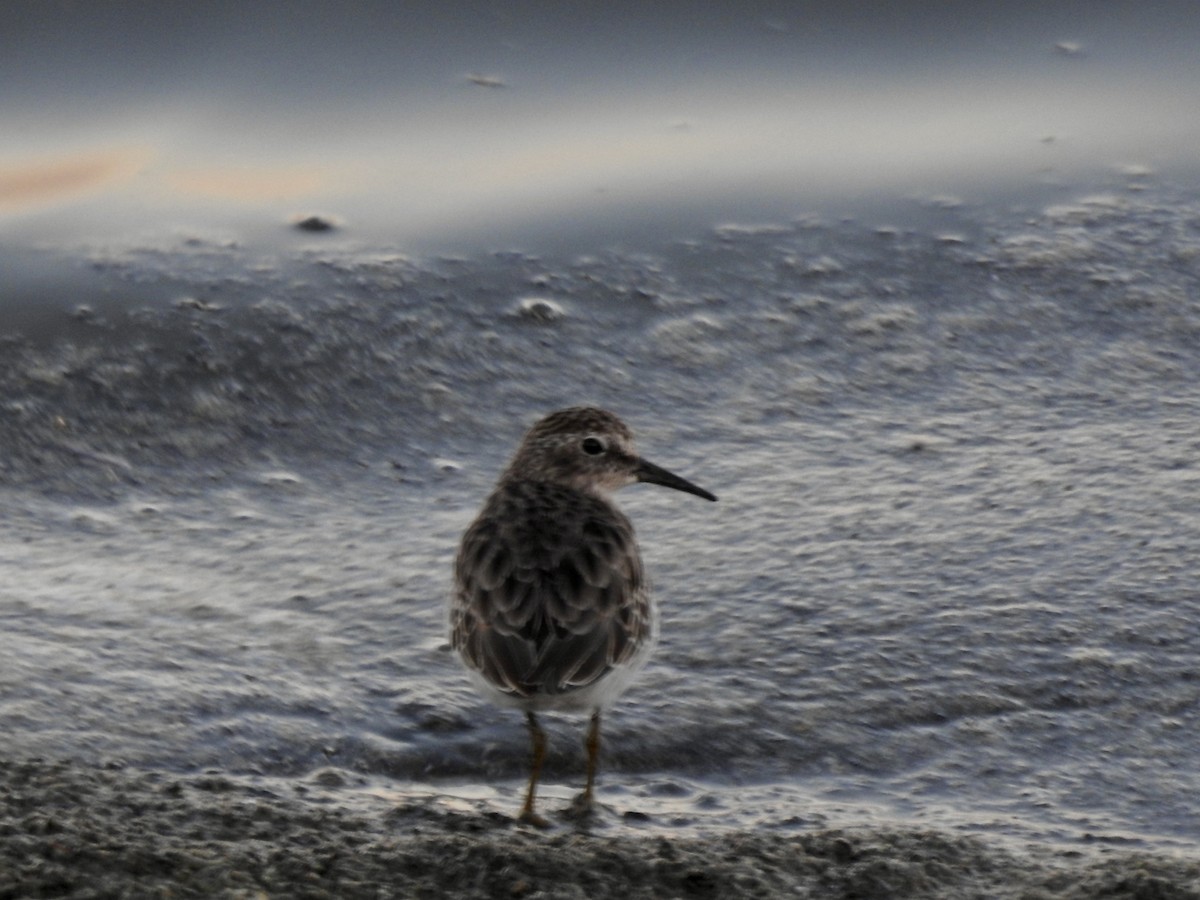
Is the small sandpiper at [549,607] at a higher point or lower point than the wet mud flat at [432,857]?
higher

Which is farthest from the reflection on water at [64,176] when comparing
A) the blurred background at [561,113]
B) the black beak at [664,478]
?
the black beak at [664,478]

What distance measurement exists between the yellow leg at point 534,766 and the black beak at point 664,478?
1.14 meters

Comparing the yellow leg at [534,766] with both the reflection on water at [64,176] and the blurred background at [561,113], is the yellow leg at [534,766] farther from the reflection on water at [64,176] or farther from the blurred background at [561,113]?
the reflection on water at [64,176]

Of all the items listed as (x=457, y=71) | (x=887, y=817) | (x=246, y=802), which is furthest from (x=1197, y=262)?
(x=246, y=802)

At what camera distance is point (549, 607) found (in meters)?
4.82

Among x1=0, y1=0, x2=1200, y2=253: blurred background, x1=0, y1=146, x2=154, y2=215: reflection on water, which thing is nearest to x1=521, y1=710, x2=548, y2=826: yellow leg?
x1=0, y1=0, x2=1200, y2=253: blurred background

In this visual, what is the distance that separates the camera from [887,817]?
448 centimetres

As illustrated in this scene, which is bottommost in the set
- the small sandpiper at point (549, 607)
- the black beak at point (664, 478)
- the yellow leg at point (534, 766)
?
the yellow leg at point (534, 766)

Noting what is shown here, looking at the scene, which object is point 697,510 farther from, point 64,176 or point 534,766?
point 64,176

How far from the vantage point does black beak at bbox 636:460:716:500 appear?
5.80 metres

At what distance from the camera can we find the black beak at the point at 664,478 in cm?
580

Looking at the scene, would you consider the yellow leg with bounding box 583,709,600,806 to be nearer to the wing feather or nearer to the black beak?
the wing feather

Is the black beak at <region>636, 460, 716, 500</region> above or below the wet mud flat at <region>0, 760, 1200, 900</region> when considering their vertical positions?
above

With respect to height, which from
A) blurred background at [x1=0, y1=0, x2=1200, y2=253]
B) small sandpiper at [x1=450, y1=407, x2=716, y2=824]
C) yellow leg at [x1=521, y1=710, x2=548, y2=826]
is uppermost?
blurred background at [x1=0, y1=0, x2=1200, y2=253]
